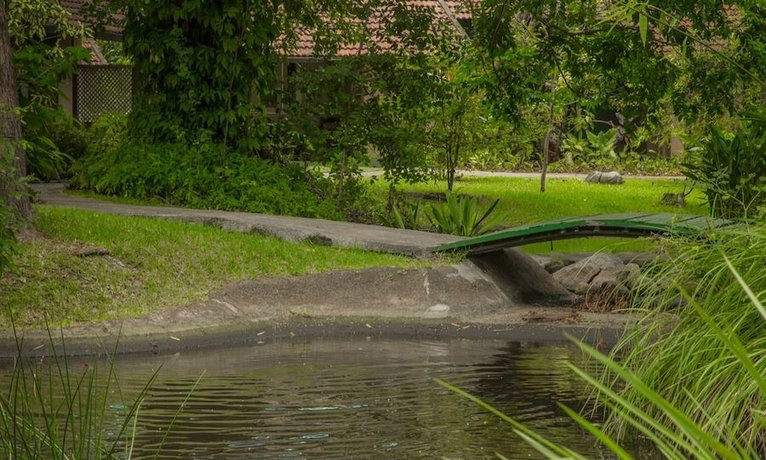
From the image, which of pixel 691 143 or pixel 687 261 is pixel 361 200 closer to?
pixel 691 143

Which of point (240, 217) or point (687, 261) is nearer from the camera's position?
point (687, 261)

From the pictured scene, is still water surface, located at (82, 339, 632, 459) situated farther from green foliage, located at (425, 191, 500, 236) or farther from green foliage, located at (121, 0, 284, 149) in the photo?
green foliage, located at (121, 0, 284, 149)

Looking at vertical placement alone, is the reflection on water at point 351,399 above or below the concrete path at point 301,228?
below

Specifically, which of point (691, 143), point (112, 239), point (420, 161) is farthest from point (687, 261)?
point (691, 143)

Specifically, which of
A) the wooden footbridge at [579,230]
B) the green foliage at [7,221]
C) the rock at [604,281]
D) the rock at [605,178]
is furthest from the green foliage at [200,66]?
the rock at [605,178]

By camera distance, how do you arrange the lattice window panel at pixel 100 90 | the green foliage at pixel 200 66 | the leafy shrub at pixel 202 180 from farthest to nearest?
the lattice window panel at pixel 100 90 < the green foliage at pixel 200 66 < the leafy shrub at pixel 202 180

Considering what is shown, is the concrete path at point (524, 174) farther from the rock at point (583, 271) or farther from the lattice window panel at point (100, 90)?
the rock at point (583, 271)

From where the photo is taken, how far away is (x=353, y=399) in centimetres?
928

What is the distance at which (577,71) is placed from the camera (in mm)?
17906

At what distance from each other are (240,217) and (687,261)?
25.5ft

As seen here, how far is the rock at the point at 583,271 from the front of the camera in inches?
558

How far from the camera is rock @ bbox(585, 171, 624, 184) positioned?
27531 millimetres

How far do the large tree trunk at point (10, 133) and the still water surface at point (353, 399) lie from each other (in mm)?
2083

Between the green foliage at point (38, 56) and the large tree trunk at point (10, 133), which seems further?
the green foliage at point (38, 56)
